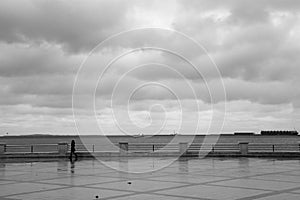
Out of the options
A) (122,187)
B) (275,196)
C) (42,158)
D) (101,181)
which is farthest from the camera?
(42,158)

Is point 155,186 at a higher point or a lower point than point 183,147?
lower

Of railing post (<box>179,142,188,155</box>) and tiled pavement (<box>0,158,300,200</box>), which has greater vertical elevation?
railing post (<box>179,142,188,155</box>)

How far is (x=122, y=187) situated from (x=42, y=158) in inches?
772

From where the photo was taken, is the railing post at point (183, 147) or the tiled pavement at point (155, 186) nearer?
the tiled pavement at point (155, 186)

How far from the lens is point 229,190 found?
14344mm

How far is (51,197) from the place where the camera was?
1302 cm

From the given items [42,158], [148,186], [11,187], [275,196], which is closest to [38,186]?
[11,187]

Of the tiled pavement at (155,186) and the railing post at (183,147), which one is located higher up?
the railing post at (183,147)

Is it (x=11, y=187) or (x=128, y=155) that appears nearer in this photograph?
(x=11, y=187)

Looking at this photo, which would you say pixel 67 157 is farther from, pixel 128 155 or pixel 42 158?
pixel 128 155

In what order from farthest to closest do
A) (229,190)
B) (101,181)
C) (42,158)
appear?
(42,158), (101,181), (229,190)

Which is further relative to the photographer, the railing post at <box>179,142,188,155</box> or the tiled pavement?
the railing post at <box>179,142,188,155</box>

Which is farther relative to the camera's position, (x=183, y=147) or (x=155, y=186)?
(x=183, y=147)

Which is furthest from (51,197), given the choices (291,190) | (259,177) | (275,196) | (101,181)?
(259,177)
